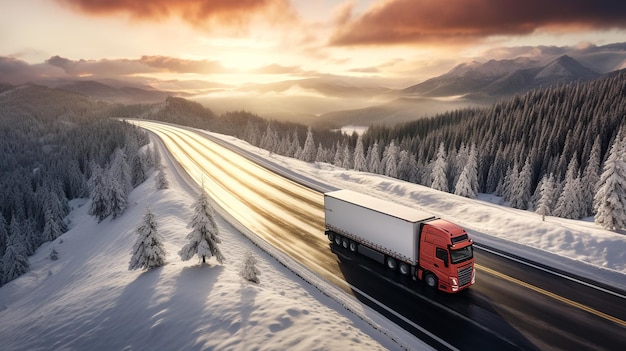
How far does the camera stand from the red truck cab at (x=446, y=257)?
17016 mm

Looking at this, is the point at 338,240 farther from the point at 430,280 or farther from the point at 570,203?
the point at 570,203

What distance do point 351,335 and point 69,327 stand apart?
1479 centimetres

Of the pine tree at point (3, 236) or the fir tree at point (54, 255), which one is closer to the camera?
the fir tree at point (54, 255)

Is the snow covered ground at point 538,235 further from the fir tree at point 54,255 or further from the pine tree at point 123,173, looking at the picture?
the fir tree at point 54,255

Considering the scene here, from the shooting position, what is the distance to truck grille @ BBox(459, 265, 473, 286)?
17188mm

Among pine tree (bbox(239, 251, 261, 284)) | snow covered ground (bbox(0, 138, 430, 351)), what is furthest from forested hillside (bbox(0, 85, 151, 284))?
pine tree (bbox(239, 251, 261, 284))

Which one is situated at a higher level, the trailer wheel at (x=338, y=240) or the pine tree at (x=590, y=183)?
the trailer wheel at (x=338, y=240)

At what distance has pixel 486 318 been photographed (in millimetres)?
15664

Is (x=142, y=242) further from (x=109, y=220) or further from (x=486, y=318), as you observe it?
(x=109, y=220)

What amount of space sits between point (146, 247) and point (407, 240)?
50.6 feet

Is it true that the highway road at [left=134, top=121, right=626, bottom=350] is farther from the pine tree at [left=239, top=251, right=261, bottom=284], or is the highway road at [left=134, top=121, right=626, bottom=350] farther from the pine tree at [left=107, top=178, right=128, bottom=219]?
the pine tree at [left=107, top=178, right=128, bottom=219]

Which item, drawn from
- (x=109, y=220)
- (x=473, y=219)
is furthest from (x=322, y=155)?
(x=473, y=219)

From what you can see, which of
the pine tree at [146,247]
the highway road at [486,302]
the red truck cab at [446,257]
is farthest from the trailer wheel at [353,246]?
the pine tree at [146,247]

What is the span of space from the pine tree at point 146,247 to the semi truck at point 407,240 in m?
11.8
